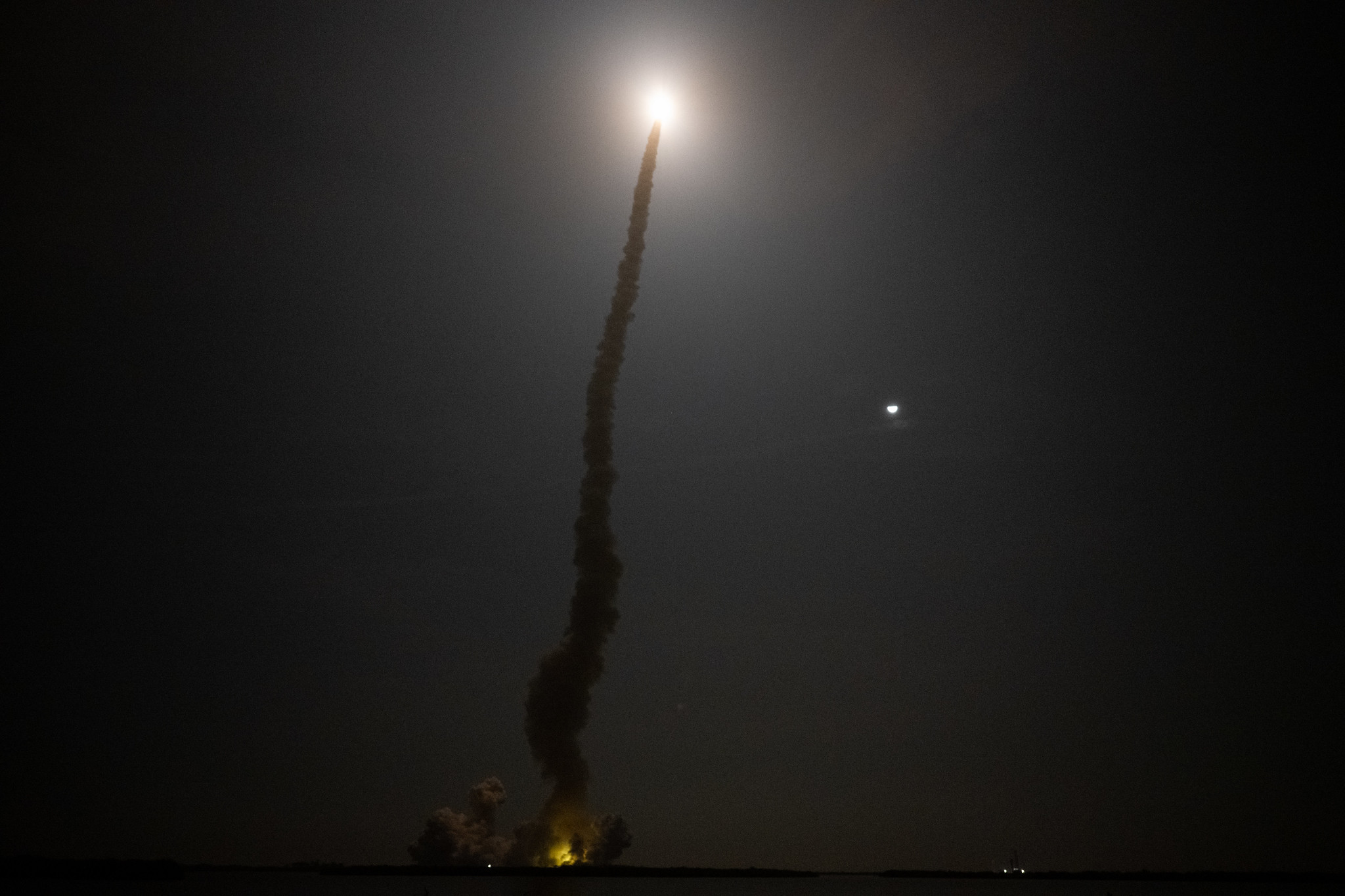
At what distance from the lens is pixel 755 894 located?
407 ft

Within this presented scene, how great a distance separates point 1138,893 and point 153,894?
6380 inches

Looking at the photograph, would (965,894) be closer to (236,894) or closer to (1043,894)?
(1043,894)

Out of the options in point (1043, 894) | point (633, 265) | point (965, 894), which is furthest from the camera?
point (965, 894)

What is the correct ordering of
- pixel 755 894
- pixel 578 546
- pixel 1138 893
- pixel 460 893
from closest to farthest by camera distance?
pixel 578 546
pixel 460 893
pixel 755 894
pixel 1138 893

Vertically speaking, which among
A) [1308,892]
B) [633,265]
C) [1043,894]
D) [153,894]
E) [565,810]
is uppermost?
[633,265]

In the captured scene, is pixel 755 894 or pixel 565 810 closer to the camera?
pixel 565 810

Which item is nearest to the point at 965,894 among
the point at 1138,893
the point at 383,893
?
the point at 1138,893

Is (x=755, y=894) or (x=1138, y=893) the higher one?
(x=1138, y=893)

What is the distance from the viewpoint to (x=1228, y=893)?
16775 cm

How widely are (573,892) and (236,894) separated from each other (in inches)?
1967

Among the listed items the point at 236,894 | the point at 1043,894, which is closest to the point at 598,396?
the point at 236,894

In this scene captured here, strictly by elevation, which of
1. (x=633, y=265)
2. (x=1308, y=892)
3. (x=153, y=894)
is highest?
(x=633, y=265)

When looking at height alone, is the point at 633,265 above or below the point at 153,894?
above

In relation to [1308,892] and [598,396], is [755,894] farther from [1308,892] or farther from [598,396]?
[1308,892]
